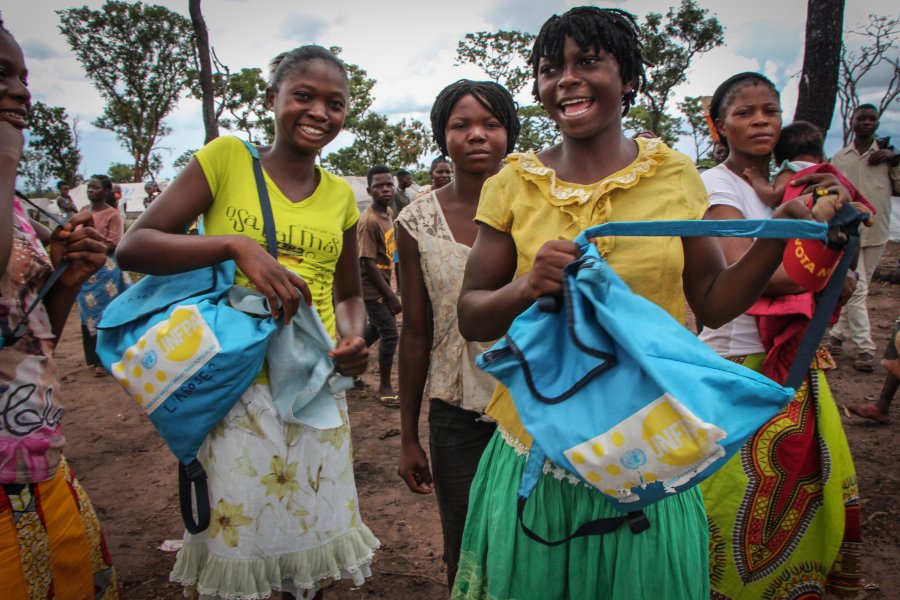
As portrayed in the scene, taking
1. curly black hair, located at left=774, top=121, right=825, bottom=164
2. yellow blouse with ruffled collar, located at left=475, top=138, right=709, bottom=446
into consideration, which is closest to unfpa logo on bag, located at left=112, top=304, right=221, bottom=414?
yellow blouse with ruffled collar, located at left=475, top=138, right=709, bottom=446

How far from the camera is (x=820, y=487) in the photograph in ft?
6.67

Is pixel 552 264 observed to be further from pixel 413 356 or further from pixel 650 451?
pixel 413 356

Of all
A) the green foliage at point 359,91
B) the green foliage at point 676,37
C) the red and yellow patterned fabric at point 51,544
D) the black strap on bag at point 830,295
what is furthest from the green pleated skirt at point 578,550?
the green foliage at point 359,91

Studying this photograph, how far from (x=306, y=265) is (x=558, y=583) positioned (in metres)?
1.17

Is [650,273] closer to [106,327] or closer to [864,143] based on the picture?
[106,327]

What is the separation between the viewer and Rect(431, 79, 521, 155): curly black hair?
221 centimetres

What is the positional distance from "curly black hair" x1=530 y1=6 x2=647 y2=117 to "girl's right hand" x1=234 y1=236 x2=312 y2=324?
2.81 feet

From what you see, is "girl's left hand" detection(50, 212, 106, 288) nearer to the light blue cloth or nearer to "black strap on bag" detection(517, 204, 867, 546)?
the light blue cloth

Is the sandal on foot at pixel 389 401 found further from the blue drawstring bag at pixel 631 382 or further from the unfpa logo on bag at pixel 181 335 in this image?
the blue drawstring bag at pixel 631 382

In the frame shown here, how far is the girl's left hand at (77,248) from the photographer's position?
5.28 ft

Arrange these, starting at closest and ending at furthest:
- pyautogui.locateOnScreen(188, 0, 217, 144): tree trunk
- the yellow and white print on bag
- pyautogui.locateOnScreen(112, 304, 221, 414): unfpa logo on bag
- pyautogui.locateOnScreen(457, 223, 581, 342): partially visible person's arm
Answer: the yellow and white print on bag < pyautogui.locateOnScreen(457, 223, 581, 342): partially visible person's arm < pyautogui.locateOnScreen(112, 304, 221, 414): unfpa logo on bag < pyautogui.locateOnScreen(188, 0, 217, 144): tree trunk

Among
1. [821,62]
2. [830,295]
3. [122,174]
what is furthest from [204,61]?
[122,174]

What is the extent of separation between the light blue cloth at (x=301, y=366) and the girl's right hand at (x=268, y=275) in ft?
0.27

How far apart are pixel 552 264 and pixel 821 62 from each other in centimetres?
508
